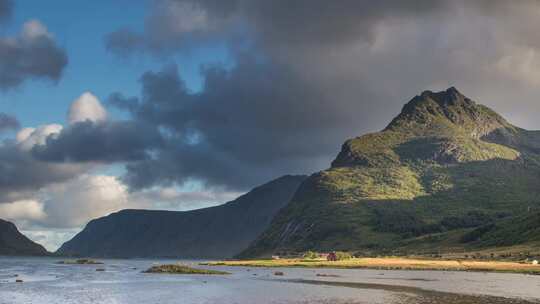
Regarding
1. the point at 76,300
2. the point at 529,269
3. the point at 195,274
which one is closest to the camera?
the point at 76,300

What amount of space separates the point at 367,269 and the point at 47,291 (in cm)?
10643

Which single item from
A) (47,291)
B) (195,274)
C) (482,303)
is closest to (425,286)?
(482,303)

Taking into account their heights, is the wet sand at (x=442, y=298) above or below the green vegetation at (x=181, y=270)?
below

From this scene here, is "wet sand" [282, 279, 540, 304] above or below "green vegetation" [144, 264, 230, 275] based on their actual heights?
below

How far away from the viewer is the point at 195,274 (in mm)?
169250

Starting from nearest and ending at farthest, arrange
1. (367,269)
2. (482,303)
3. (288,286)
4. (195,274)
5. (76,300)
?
(482,303) < (76,300) < (288,286) < (195,274) < (367,269)

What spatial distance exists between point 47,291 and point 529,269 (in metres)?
113

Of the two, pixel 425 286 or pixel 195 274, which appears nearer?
pixel 425 286

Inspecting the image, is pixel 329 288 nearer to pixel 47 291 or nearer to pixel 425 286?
pixel 425 286

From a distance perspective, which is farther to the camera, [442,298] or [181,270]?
[181,270]

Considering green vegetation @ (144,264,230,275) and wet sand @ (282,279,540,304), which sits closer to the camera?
wet sand @ (282,279,540,304)

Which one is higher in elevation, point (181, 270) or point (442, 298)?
point (181, 270)

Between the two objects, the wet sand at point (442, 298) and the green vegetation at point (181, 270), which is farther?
the green vegetation at point (181, 270)

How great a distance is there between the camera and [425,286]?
111250mm
